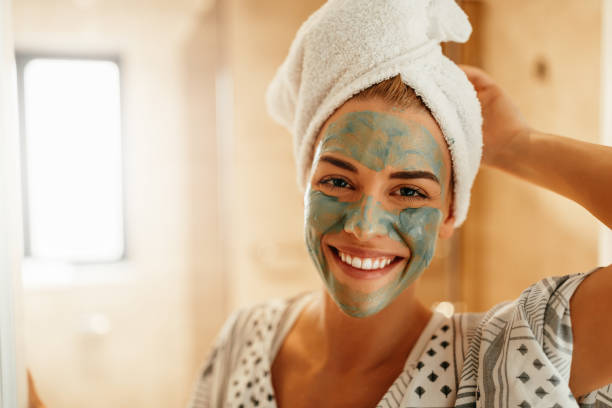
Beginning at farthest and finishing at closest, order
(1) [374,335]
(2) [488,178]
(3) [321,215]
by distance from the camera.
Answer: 1. (2) [488,178]
2. (1) [374,335]
3. (3) [321,215]

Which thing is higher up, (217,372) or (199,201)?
(199,201)

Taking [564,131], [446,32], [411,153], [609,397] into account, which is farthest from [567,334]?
[564,131]

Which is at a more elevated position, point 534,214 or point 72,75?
point 72,75

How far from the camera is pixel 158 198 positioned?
72.3 inches

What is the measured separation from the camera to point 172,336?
74.1 inches

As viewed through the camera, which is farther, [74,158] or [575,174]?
[74,158]

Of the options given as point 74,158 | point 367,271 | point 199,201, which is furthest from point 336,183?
point 199,201

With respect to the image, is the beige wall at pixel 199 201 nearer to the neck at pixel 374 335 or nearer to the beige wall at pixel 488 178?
the beige wall at pixel 488 178

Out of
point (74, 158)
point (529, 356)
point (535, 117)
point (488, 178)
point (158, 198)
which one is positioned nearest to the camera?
point (529, 356)

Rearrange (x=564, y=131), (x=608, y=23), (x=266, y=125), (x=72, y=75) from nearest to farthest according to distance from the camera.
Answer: (x=608, y=23), (x=564, y=131), (x=72, y=75), (x=266, y=125)

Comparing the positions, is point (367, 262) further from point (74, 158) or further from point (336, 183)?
point (74, 158)

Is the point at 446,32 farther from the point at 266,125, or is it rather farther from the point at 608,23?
the point at 266,125

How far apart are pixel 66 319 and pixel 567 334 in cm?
150

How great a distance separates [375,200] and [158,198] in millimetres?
1426
